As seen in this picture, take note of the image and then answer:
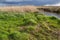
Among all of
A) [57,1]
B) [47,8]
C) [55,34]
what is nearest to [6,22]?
[55,34]

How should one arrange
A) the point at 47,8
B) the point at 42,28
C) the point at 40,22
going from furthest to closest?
the point at 47,8, the point at 40,22, the point at 42,28

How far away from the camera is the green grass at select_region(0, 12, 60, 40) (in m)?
14.3

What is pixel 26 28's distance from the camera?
15.3 meters

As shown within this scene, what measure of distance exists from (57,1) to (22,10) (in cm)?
887

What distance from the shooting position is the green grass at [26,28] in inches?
562

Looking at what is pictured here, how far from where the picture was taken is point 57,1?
29031mm

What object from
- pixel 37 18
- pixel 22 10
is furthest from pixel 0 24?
Answer: pixel 22 10

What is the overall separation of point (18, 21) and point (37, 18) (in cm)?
178

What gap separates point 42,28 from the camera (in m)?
15.9

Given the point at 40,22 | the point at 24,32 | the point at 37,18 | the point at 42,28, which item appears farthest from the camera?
the point at 37,18

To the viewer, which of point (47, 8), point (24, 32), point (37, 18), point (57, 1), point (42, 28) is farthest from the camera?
point (57, 1)

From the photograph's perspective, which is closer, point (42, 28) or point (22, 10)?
point (42, 28)

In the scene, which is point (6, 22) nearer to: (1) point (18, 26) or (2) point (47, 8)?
(1) point (18, 26)

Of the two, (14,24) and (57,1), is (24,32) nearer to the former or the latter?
(14,24)
